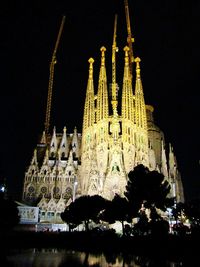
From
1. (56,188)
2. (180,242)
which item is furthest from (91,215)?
(56,188)

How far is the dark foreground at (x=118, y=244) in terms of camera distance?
78.6 feet

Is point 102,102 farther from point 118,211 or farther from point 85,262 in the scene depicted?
point 85,262

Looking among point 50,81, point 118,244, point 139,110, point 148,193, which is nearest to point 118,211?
point 148,193

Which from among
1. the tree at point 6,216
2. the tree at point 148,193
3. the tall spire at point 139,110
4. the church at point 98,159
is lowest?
the tree at point 6,216

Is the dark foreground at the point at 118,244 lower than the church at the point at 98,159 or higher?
lower

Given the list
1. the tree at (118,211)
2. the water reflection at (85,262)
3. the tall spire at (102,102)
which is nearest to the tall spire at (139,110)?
the tall spire at (102,102)

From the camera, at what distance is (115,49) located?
91.6 metres

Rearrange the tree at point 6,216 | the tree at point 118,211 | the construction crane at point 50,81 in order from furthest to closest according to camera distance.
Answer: the construction crane at point 50,81, the tree at point 118,211, the tree at point 6,216

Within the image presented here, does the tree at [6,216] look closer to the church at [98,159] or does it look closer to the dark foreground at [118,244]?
the dark foreground at [118,244]

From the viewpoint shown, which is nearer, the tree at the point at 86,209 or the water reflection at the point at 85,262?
the water reflection at the point at 85,262

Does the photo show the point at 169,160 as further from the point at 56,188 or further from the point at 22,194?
the point at 22,194

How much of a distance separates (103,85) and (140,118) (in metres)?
13.5

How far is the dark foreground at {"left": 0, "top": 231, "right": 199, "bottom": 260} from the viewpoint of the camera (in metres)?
24.0

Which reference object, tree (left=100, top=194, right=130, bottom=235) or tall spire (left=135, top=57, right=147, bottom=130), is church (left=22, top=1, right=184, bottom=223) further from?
tree (left=100, top=194, right=130, bottom=235)
